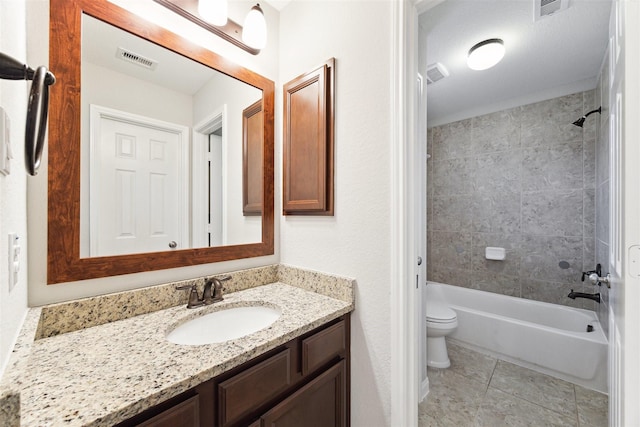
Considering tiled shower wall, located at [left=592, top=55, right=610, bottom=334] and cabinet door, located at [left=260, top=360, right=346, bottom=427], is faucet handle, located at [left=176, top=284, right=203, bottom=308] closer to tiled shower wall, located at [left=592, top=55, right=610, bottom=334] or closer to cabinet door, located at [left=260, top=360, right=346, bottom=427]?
cabinet door, located at [left=260, top=360, right=346, bottom=427]

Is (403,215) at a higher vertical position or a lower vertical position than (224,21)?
lower

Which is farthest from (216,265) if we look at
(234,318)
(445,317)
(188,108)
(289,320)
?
(445,317)

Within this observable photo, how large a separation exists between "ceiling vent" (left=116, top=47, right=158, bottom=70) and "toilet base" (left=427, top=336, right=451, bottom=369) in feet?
8.39

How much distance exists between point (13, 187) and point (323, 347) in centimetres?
107

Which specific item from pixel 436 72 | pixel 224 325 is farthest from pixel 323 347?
pixel 436 72

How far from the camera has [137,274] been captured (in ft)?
3.54

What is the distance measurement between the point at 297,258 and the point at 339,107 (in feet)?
2.74

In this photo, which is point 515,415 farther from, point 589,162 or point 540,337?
point 589,162

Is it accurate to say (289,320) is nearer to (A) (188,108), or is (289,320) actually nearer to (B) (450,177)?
(A) (188,108)

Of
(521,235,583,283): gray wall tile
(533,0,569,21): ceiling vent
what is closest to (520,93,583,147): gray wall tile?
(521,235,583,283): gray wall tile

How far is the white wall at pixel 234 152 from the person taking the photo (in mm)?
1368

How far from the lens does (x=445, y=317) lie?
2160 millimetres

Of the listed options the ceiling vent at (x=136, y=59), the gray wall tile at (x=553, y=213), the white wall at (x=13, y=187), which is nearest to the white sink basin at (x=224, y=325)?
the white wall at (x=13, y=187)

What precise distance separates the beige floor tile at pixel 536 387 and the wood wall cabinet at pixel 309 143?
1.88m
